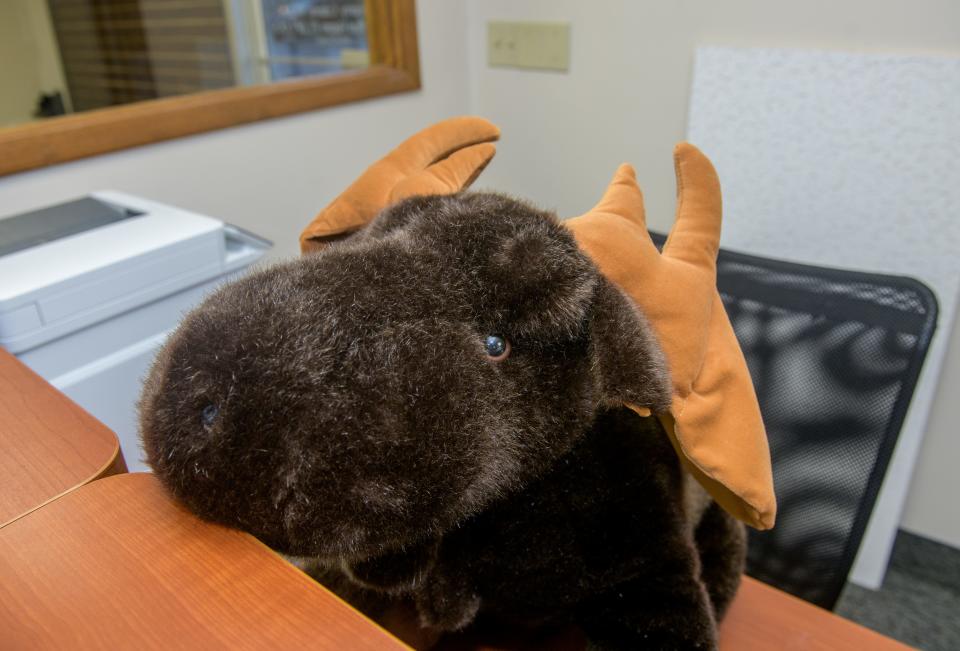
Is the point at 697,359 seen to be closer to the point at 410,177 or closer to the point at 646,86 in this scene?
the point at 410,177

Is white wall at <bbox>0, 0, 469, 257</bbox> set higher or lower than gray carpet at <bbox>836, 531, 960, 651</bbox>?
higher

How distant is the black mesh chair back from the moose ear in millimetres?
452

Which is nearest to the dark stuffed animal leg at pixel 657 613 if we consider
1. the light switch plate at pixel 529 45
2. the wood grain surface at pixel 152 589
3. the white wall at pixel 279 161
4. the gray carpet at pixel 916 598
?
the wood grain surface at pixel 152 589

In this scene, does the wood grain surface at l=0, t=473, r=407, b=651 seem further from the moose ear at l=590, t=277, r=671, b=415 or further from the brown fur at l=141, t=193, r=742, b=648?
the moose ear at l=590, t=277, r=671, b=415

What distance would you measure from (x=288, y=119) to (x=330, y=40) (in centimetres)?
56

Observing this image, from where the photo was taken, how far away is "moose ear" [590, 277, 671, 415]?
1.39 feet

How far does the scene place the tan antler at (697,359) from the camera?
1.47 ft

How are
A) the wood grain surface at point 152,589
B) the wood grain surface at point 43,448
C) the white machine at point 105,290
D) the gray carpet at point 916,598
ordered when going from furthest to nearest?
the gray carpet at point 916,598, the white machine at point 105,290, the wood grain surface at point 43,448, the wood grain surface at point 152,589

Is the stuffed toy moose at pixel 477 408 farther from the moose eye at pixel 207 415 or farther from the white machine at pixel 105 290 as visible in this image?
the white machine at pixel 105 290

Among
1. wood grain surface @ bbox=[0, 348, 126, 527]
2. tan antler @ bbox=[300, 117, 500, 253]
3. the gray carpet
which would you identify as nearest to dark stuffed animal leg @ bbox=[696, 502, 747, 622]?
tan antler @ bbox=[300, 117, 500, 253]

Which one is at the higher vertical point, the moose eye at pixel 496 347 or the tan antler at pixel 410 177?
the tan antler at pixel 410 177

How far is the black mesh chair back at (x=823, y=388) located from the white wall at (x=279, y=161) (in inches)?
30.0

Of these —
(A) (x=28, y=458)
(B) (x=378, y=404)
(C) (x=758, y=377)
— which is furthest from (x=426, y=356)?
(C) (x=758, y=377)

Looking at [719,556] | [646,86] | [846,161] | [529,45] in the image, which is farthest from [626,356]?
[529,45]
